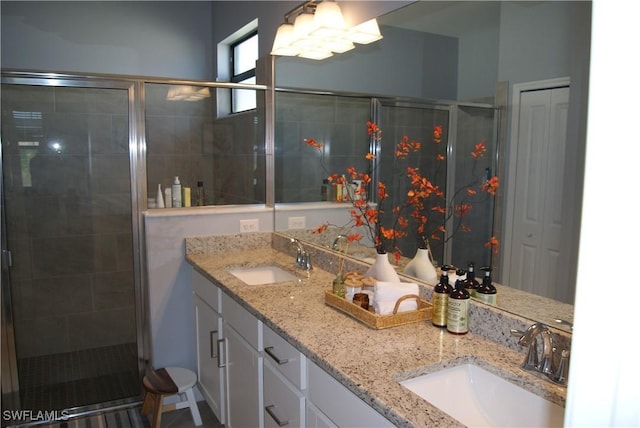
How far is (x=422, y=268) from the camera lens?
6.29 feet

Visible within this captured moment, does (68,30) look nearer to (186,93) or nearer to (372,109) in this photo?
(186,93)

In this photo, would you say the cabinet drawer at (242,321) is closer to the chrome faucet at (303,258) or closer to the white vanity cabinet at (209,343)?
the white vanity cabinet at (209,343)

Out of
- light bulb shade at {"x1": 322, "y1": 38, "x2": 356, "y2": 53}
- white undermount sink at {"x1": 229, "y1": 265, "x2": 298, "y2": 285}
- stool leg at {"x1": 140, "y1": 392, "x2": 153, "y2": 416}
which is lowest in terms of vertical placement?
stool leg at {"x1": 140, "y1": 392, "x2": 153, "y2": 416}

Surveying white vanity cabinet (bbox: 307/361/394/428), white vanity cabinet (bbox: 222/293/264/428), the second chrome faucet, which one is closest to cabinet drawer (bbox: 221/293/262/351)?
white vanity cabinet (bbox: 222/293/264/428)

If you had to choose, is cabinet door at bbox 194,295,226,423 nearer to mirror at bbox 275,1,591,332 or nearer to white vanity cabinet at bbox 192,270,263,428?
white vanity cabinet at bbox 192,270,263,428

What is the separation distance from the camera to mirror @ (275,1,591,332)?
1.27 metres

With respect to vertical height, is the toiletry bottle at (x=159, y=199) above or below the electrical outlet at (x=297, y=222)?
above

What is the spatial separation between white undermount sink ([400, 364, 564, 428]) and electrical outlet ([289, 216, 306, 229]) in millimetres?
1627

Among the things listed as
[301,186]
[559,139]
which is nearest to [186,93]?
[301,186]

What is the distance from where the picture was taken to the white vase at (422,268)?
188cm

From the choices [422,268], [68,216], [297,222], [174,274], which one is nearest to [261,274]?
[297,222]

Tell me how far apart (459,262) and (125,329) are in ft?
7.62

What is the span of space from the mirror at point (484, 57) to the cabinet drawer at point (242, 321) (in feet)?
2.96

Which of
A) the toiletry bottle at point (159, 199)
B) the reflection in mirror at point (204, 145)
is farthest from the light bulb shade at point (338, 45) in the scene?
the toiletry bottle at point (159, 199)
